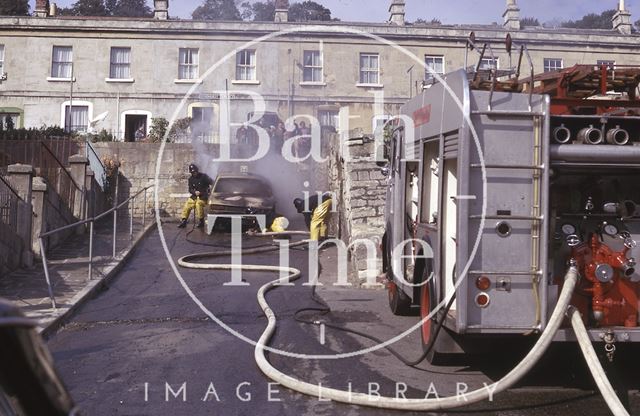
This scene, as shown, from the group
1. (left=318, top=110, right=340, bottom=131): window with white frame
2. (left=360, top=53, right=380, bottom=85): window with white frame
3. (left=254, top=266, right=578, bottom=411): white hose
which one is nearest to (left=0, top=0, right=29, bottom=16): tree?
(left=318, top=110, right=340, bottom=131): window with white frame

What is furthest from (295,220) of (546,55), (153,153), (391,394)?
(546,55)

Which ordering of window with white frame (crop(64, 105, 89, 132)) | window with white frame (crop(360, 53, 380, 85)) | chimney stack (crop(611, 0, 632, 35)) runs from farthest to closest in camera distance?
chimney stack (crop(611, 0, 632, 35))
window with white frame (crop(360, 53, 380, 85))
window with white frame (crop(64, 105, 89, 132))

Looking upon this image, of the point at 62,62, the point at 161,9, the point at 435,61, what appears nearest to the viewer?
the point at 62,62

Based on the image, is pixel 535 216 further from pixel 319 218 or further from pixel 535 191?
pixel 319 218

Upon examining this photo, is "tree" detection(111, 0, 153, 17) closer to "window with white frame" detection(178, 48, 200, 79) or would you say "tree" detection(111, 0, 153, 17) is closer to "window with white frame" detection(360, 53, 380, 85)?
"window with white frame" detection(178, 48, 200, 79)

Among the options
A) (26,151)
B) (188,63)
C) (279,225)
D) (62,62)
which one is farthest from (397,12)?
(26,151)

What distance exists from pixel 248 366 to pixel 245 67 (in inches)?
1052

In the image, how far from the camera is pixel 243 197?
17516 millimetres

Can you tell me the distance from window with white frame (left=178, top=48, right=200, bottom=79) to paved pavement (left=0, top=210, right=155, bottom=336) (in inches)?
674

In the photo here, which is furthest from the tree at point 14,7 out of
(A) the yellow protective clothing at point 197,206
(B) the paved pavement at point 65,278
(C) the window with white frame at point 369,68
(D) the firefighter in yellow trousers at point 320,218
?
(D) the firefighter in yellow trousers at point 320,218

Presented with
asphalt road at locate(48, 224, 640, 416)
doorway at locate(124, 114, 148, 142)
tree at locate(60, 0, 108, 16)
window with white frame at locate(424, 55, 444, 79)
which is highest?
tree at locate(60, 0, 108, 16)

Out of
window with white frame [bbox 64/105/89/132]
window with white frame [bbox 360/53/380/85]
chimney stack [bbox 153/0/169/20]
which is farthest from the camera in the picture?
chimney stack [bbox 153/0/169/20]

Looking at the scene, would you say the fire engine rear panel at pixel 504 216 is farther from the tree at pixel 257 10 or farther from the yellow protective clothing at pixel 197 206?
the tree at pixel 257 10

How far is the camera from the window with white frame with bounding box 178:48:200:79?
3123cm
